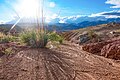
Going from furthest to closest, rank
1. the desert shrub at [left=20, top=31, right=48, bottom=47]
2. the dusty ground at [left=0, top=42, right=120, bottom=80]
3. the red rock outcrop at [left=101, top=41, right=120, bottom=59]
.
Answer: the desert shrub at [left=20, top=31, right=48, bottom=47] < the red rock outcrop at [left=101, top=41, right=120, bottom=59] < the dusty ground at [left=0, top=42, right=120, bottom=80]

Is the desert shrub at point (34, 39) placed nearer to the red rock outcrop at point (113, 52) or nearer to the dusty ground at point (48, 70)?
the dusty ground at point (48, 70)

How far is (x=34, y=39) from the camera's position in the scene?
1041 centimetres

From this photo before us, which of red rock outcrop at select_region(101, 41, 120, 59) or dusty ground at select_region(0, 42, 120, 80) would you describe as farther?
red rock outcrop at select_region(101, 41, 120, 59)

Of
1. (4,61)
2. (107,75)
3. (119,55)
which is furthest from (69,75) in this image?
(119,55)

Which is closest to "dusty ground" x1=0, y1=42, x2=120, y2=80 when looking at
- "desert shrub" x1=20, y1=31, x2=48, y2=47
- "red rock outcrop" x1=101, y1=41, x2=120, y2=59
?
"desert shrub" x1=20, y1=31, x2=48, y2=47

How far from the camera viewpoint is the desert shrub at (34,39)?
10328 mm

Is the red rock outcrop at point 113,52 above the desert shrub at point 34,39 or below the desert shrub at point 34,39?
below

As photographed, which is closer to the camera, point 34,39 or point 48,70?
point 48,70

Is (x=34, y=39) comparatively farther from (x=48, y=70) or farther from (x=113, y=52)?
(x=48, y=70)

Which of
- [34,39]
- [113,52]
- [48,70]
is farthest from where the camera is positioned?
[34,39]

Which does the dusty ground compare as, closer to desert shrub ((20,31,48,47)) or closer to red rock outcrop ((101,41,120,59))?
desert shrub ((20,31,48,47))

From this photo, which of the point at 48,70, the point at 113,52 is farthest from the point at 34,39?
the point at 48,70

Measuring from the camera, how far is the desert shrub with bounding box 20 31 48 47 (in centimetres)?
1033

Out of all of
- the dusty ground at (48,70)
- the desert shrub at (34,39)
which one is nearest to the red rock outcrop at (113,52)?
the desert shrub at (34,39)
